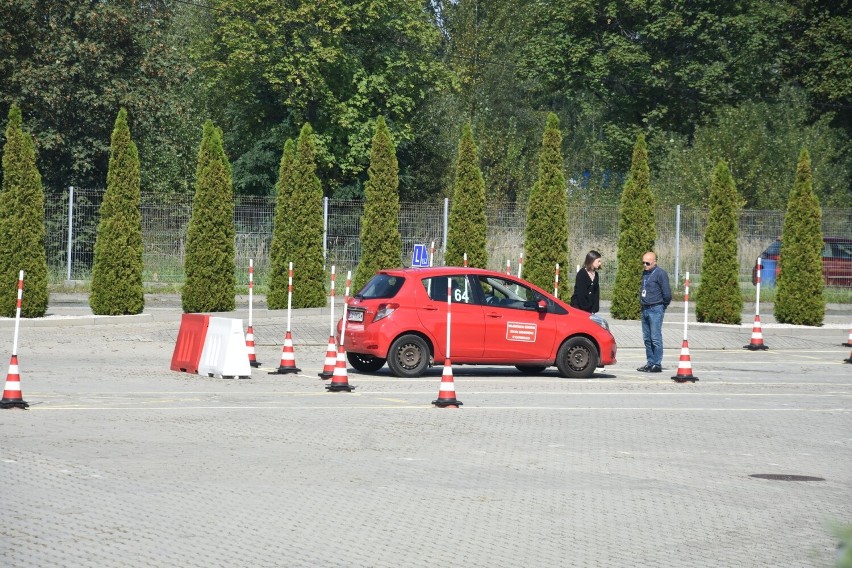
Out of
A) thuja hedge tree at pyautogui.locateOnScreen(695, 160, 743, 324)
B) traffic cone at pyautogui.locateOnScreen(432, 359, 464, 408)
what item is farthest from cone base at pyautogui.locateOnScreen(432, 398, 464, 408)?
thuja hedge tree at pyautogui.locateOnScreen(695, 160, 743, 324)

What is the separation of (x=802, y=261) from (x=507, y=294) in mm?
14701

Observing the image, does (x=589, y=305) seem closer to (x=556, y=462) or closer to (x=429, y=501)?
(x=556, y=462)

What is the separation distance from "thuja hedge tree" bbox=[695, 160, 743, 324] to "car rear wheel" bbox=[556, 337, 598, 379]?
41.2ft

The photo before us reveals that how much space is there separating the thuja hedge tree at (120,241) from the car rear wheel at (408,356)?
12.5 meters

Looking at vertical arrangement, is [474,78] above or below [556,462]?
above

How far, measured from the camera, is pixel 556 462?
1172 cm

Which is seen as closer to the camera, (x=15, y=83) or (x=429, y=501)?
(x=429, y=501)

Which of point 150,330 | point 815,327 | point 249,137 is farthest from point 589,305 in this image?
point 249,137

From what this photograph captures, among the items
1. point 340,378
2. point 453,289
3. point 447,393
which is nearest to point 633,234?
point 453,289

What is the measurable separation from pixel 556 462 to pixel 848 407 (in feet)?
22.0

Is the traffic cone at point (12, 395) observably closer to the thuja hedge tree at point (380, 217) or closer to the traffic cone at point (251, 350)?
the traffic cone at point (251, 350)

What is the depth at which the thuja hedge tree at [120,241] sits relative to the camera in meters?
30.3

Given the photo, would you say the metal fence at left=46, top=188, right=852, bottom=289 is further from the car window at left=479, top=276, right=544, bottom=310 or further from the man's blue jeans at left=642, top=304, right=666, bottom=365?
the car window at left=479, top=276, right=544, bottom=310

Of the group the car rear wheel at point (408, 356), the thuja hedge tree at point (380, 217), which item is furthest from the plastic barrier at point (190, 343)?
the thuja hedge tree at point (380, 217)
